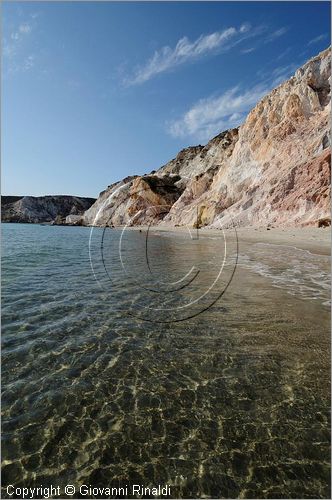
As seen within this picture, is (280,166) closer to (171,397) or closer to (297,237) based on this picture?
(297,237)

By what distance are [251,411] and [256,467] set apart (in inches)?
45.0

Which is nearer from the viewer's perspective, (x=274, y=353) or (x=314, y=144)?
(x=274, y=353)

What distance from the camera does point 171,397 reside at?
584cm

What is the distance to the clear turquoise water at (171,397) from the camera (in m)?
4.21

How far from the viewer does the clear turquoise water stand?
421 centimetres

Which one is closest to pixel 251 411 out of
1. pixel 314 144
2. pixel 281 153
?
pixel 314 144

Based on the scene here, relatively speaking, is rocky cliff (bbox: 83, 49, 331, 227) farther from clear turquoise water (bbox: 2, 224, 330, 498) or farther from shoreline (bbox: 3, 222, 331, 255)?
clear turquoise water (bbox: 2, 224, 330, 498)

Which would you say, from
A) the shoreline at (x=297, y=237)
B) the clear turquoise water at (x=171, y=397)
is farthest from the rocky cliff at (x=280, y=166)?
the clear turquoise water at (x=171, y=397)

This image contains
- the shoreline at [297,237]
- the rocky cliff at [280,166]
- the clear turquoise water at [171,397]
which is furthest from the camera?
the rocky cliff at [280,166]

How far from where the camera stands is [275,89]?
5766 cm

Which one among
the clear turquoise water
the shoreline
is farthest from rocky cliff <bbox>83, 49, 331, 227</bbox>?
the clear turquoise water

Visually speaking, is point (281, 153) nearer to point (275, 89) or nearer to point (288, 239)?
point (275, 89)

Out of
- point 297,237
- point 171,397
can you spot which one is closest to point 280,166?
point 297,237

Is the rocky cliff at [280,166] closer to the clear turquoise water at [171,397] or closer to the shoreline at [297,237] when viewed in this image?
the shoreline at [297,237]
